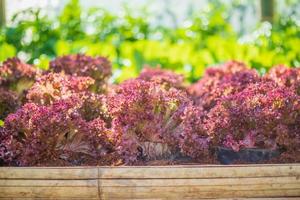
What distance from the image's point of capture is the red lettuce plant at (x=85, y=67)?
3.47 m

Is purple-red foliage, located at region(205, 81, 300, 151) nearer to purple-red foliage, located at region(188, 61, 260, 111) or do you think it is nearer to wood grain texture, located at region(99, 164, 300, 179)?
wood grain texture, located at region(99, 164, 300, 179)

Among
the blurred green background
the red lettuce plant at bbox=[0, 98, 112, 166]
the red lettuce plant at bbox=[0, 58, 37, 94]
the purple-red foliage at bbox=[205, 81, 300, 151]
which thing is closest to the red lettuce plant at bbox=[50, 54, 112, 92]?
the red lettuce plant at bbox=[0, 58, 37, 94]

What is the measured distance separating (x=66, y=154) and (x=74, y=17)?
3.06m

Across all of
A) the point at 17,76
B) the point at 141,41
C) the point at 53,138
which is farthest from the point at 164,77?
the point at 141,41

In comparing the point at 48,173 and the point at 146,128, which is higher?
the point at 146,128

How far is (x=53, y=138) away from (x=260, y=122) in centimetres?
85

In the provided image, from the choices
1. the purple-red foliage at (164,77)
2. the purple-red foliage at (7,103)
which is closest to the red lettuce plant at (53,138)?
the purple-red foliage at (7,103)

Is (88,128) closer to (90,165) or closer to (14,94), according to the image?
(90,165)

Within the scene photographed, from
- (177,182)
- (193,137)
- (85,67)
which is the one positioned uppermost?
(85,67)

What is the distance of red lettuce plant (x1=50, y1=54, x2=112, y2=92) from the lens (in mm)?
3471

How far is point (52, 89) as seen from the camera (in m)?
2.82

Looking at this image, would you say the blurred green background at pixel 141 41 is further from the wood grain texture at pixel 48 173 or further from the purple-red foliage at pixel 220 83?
the wood grain texture at pixel 48 173

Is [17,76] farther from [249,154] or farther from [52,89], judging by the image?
[249,154]

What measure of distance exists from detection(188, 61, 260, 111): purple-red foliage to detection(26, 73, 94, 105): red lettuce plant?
2.08ft
